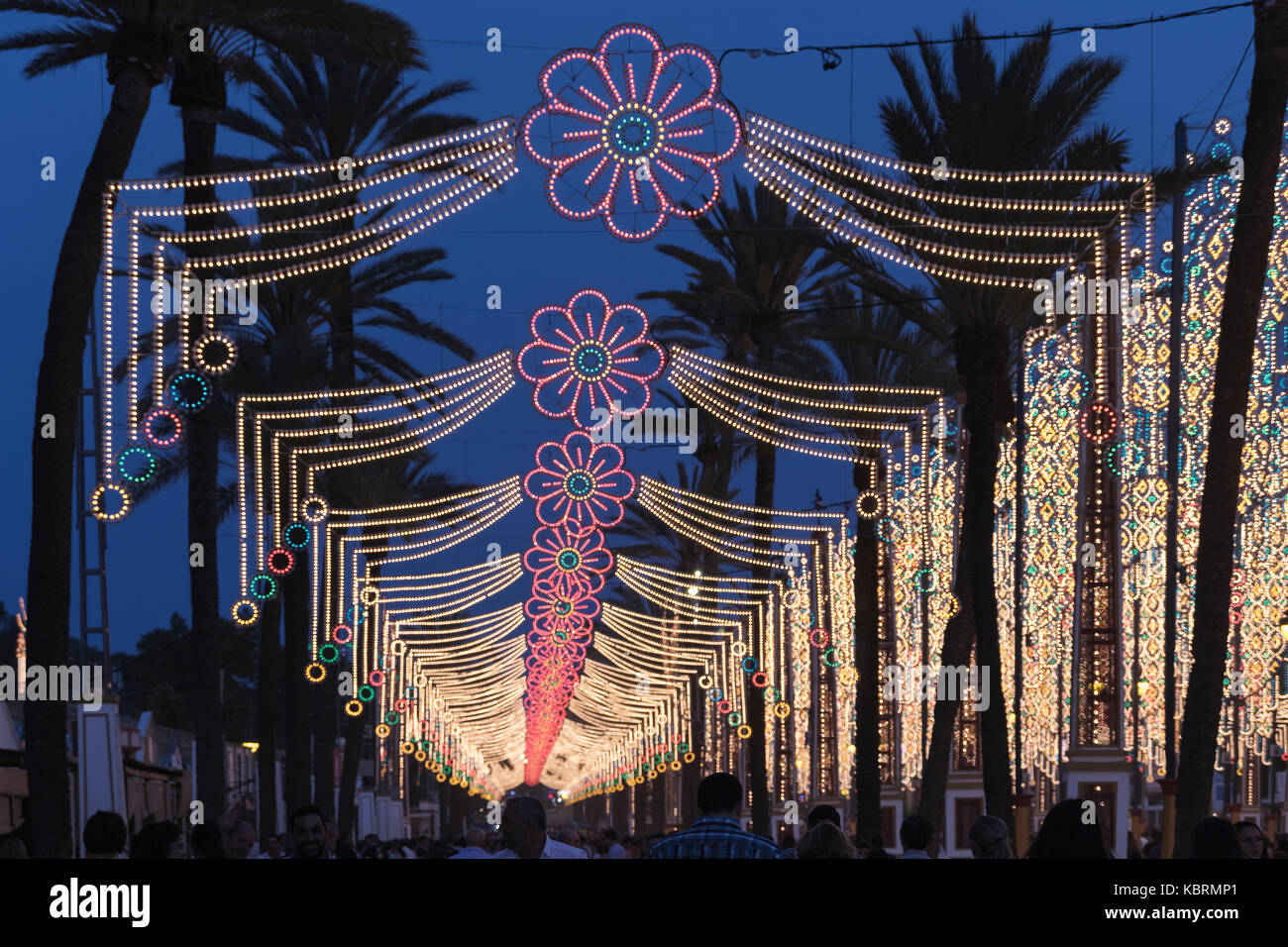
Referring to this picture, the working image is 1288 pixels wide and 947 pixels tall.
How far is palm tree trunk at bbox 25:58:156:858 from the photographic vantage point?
16984mm

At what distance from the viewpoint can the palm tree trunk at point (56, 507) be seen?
16984 mm

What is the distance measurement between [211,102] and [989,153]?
9.68 metres

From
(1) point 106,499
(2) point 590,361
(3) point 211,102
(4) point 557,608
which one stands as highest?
(3) point 211,102

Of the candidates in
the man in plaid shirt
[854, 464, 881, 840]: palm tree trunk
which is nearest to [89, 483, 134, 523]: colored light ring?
the man in plaid shirt

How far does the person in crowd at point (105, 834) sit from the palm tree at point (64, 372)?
24.7ft

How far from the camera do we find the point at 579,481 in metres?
27.0

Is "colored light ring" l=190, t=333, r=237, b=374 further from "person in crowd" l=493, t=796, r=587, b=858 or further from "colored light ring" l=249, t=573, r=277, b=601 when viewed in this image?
"person in crowd" l=493, t=796, r=587, b=858

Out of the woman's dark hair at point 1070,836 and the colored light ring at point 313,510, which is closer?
the woman's dark hair at point 1070,836

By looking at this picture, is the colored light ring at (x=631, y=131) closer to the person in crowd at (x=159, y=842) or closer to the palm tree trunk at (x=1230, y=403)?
the palm tree trunk at (x=1230, y=403)

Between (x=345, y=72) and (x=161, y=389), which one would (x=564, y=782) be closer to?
(x=345, y=72)

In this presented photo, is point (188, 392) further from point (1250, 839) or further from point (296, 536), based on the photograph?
point (1250, 839)

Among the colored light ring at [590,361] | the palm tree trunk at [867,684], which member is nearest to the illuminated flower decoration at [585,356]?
the colored light ring at [590,361]

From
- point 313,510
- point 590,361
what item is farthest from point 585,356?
point 313,510
